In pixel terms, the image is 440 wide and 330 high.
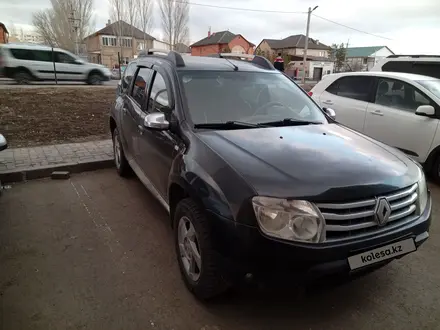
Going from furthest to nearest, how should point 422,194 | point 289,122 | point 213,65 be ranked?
point 213,65, point 289,122, point 422,194

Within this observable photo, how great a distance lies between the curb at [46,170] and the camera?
472cm

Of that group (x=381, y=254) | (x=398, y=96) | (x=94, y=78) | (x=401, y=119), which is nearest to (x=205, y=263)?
(x=381, y=254)

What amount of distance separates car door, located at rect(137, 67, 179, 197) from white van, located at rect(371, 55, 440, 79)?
6.60 metres

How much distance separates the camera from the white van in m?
7.26

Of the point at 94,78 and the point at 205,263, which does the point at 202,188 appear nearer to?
the point at 205,263

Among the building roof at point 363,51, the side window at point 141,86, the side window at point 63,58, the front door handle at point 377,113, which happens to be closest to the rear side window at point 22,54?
the side window at point 63,58

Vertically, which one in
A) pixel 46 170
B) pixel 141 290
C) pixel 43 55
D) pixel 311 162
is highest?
pixel 43 55

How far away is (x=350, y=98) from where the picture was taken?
634 centimetres

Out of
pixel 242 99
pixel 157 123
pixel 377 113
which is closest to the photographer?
pixel 157 123

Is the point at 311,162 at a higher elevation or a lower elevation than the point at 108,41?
lower

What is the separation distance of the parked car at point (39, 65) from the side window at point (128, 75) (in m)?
13.6

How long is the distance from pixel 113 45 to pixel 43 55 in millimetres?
53179

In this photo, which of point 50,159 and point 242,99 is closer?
point 242,99

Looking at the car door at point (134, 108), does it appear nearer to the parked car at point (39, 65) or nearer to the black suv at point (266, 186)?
the black suv at point (266, 186)
